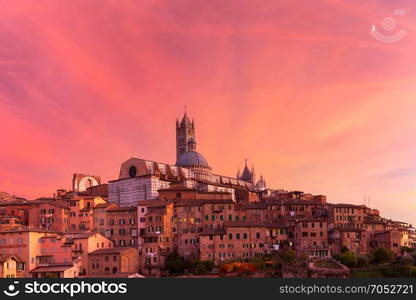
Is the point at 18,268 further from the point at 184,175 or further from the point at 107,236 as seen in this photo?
the point at 184,175

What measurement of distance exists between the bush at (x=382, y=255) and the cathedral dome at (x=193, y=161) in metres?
46.2

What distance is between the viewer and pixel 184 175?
114 meters

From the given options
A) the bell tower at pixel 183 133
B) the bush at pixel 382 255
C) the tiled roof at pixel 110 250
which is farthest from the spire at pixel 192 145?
the bush at pixel 382 255

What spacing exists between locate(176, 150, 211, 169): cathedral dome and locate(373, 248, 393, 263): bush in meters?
46.2

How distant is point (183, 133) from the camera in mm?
154000

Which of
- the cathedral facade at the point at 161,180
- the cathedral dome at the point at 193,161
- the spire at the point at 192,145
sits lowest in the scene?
the cathedral facade at the point at 161,180

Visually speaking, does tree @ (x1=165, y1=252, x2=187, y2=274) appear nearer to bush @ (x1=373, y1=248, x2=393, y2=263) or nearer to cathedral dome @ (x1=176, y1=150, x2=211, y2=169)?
bush @ (x1=373, y1=248, x2=393, y2=263)

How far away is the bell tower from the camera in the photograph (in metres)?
153

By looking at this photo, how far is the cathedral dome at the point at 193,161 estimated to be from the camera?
4811 inches

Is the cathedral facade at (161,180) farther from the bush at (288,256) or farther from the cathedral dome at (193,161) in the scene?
the bush at (288,256)

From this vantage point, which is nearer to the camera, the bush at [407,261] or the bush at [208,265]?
the bush at [208,265]

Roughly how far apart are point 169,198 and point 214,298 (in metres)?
42.7

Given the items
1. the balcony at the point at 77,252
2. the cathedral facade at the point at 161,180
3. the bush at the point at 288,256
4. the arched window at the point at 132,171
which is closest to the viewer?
the bush at the point at 288,256

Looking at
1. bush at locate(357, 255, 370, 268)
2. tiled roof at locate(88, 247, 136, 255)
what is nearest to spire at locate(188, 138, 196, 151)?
tiled roof at locate(88, 247, 136, 255)
